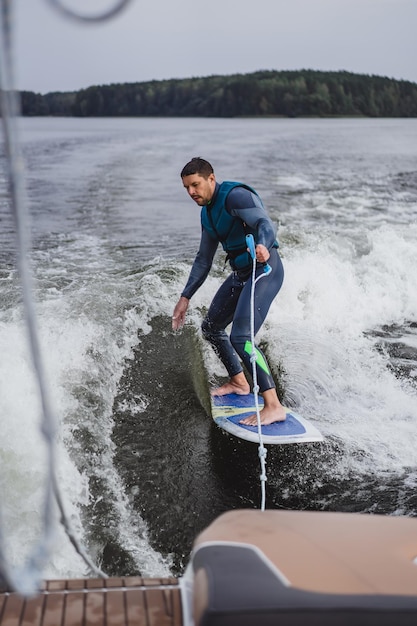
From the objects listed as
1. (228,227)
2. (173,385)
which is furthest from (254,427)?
(228,227)

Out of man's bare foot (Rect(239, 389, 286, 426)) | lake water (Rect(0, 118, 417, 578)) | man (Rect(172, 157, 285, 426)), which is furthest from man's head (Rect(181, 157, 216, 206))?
lake water (Rect(0, 118, 417, 578))

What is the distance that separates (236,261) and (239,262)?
3cm

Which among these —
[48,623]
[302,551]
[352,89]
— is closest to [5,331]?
[48,623]

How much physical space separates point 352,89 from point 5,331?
7611 centimetres

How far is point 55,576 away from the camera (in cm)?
347

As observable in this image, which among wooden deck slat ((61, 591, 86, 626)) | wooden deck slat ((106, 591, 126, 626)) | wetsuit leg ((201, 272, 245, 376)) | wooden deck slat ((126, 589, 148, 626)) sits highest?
wetsuit leg ((201, 272, 245, 376))

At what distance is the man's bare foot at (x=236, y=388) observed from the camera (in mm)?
5762

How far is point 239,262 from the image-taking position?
5141 millimetres

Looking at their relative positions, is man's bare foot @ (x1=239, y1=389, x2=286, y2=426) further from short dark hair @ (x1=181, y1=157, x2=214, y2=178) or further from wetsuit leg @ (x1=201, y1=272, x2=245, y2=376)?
short dark hair @ (x1=181, y1=157, x2=214, y2=178)

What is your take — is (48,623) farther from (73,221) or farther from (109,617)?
(73,221)

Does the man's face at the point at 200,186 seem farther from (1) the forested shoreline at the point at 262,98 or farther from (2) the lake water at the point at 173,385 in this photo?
(1) the forested shoreline at the point at 262,98

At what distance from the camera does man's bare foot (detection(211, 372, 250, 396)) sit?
5762 millimetres

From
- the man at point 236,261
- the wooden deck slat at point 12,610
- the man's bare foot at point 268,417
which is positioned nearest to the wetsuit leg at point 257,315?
the man at point 236,261

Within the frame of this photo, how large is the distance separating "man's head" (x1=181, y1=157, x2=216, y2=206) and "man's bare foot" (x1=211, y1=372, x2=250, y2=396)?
1768 millimetres
